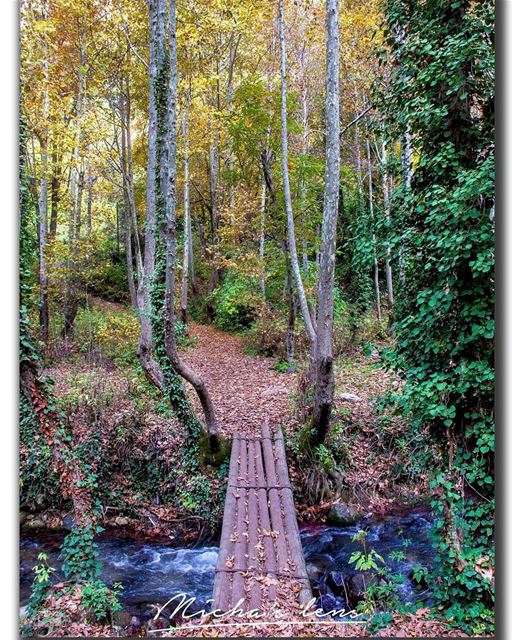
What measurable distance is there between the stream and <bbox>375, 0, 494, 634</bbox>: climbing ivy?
1318 millimetres

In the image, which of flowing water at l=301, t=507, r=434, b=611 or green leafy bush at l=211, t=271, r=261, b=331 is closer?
flowing water at l=301, t=507, r=434, b=611

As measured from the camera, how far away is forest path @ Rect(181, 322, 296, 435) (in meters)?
7.91

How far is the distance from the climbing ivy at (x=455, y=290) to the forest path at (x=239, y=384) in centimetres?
414

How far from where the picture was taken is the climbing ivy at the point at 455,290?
346 centimetres

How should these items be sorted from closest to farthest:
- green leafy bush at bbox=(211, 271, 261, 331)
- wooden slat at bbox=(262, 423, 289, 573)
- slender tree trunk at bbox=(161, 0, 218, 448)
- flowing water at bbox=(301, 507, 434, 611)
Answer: wooden slat at bbox=(262, 423, 289, 573), flowing water at bbox=(301, 507, 434, 611), slender tree trunk at bbox=(161, 0, 218, 448), green leafy bush at bbox=(211, 271, 261, 331)

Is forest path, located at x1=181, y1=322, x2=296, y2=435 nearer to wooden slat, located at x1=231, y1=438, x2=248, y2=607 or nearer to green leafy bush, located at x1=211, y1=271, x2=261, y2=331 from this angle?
green leafy bush, located at x1=211, y1=271, x2=261, y2=331

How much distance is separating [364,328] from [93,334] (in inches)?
311

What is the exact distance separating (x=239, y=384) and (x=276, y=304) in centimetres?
427

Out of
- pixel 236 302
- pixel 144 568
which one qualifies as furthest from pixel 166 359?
pixel 236 302

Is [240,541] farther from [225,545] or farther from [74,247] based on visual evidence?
[74,247]

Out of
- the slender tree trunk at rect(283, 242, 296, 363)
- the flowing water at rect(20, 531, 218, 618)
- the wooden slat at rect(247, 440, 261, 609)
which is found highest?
the slender tree trunk at rect(283, 242, 296, 363)

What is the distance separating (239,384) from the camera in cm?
988

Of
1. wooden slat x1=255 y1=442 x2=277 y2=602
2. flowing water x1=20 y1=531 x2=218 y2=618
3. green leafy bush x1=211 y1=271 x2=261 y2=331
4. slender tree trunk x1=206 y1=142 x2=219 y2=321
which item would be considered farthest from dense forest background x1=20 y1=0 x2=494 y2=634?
slender tree trunk x1=206 y1=142 x2=219 y2=321
